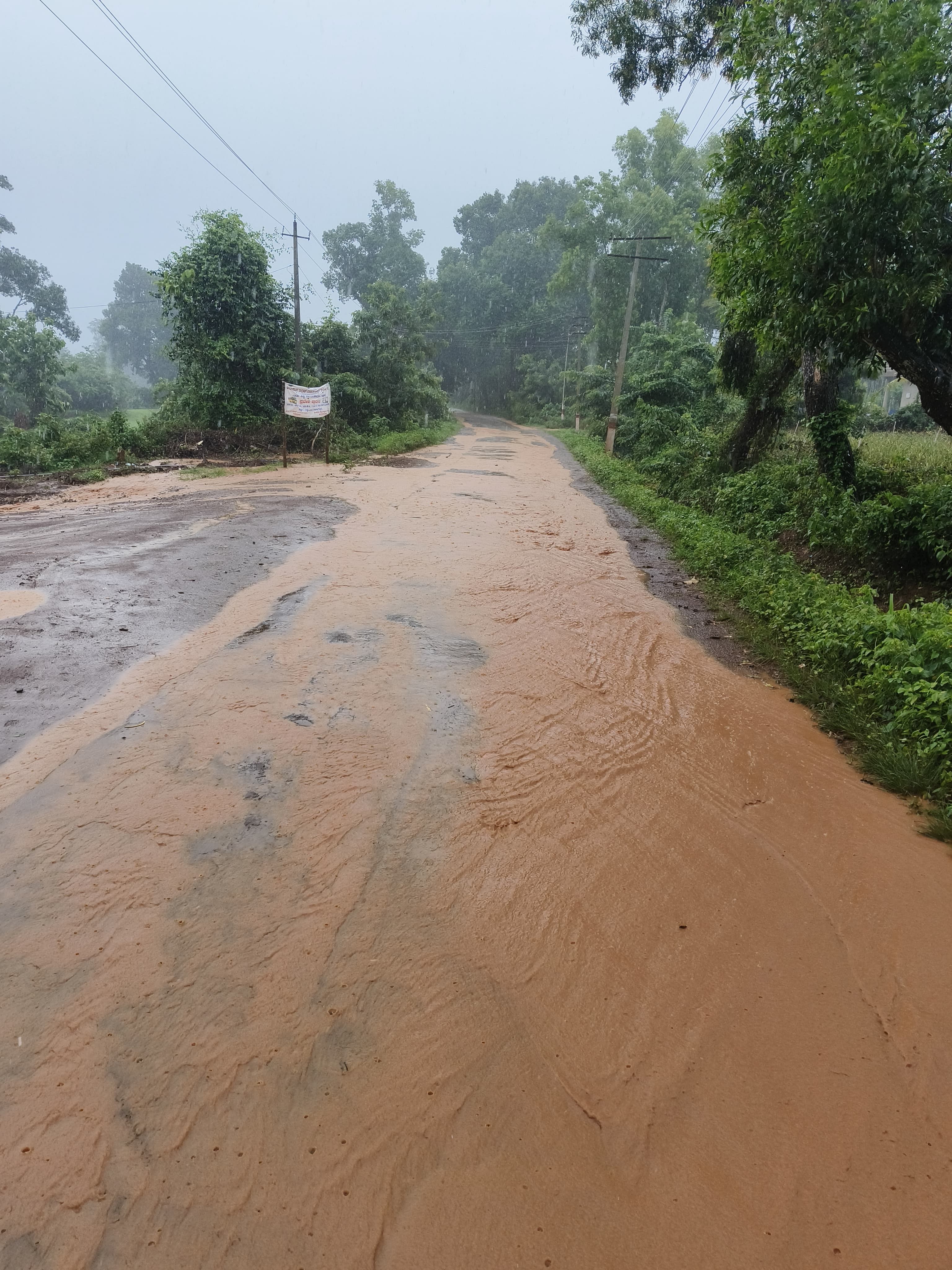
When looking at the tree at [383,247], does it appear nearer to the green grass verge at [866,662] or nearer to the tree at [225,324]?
the tree at [225,324]

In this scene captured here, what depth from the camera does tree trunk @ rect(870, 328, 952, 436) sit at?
6746 millimetres

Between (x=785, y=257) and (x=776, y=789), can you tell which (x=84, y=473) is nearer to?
(x=785, y=257)

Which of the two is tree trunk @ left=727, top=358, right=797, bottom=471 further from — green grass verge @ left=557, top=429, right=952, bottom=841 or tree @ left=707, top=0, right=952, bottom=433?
green grass verge @ left=557, top=429, right=952, bottom=841

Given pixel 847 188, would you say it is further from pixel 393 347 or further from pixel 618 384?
pixel 393 347

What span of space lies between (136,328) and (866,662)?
82.4m

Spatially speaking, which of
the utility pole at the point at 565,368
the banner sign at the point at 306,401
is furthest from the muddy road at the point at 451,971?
the utility pole at the point at 565,368

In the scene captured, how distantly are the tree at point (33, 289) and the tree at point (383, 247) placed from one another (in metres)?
23.9

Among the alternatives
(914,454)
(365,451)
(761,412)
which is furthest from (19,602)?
(365,451)

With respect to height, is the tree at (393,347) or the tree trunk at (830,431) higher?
the tree at (393,347)

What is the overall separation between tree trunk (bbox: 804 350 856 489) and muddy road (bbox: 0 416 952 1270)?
6074 millimetres

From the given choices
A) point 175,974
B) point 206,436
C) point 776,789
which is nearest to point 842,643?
→ point 776,789

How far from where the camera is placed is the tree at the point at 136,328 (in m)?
68.9

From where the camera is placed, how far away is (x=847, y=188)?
18.3 ft

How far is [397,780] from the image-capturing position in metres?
3.82
